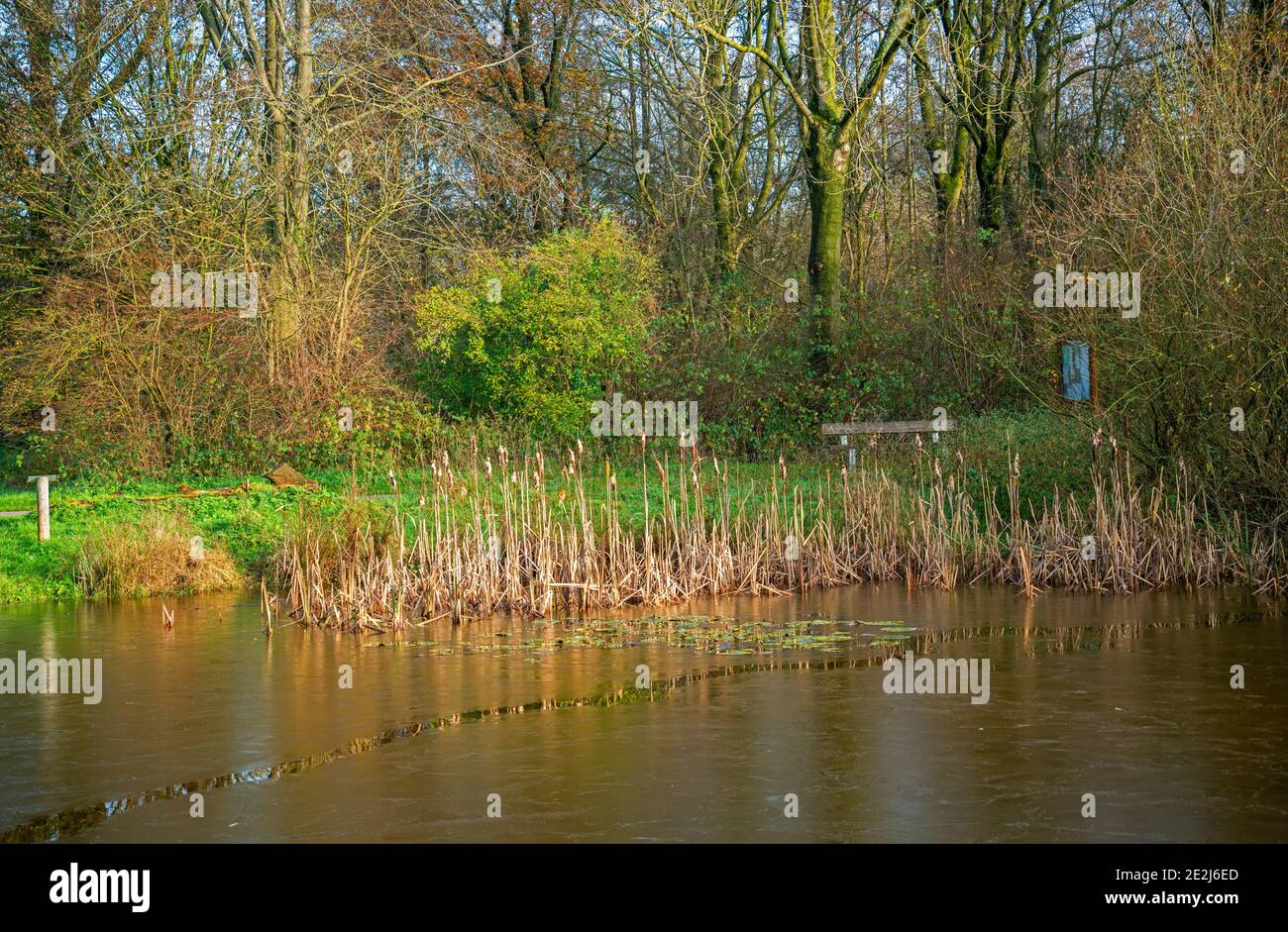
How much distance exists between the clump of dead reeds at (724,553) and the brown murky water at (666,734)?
1.76ft

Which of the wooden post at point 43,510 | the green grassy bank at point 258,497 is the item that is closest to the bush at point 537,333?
the green grassy bank at point 258,497

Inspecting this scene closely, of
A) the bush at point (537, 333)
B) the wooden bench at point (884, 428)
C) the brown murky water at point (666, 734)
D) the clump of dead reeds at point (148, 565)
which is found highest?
the bush at point (537, 333)

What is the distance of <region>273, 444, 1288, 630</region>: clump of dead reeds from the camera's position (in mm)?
→ 11008

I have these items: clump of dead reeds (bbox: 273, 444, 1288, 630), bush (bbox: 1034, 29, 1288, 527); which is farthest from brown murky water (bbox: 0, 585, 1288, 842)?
bush (bbox: 1034, 29, 1288, 527)

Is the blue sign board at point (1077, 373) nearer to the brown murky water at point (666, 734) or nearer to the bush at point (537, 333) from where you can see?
the brown murky water at point (666, 734)

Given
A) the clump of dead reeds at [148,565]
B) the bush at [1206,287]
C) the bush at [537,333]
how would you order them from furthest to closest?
the bush at [537,333] < the clump of dead reeds at [148,565] < the bush at [1206,287]

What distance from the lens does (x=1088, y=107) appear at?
29016 millimetres

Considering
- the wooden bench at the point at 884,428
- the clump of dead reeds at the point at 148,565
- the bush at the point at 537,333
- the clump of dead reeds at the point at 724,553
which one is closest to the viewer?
the clump of dead reeds at the point at 724,553

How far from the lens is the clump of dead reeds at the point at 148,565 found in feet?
40.8

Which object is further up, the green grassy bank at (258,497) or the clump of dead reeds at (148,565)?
the green grassy bank at (258,497)

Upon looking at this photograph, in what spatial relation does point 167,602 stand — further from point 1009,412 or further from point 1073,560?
point 1009,412

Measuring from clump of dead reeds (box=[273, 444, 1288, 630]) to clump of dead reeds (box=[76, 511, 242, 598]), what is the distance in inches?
26.6

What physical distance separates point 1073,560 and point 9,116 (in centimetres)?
1678

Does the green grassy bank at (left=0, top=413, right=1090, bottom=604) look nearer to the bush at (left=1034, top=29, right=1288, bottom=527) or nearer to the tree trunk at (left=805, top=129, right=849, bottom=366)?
the bush at (left=1034, top=29, right=1288, bottom=527)
